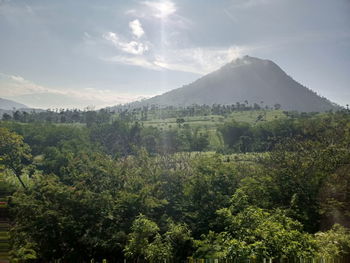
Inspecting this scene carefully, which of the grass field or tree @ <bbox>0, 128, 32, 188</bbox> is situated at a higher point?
the grass field

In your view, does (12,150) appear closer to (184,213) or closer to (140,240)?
(184,213)

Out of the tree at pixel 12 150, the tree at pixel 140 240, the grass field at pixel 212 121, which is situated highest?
the grass field at pixel 212 121

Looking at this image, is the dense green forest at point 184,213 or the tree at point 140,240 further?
the tree at point 140,240

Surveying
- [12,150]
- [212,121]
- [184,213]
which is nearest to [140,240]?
[184,213]

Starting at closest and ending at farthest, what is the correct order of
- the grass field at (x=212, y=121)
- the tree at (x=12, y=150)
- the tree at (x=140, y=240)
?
the tree at (x=140, y=240)
the tree at (x=12, y=150)
the grass field at (x=212, y=121)

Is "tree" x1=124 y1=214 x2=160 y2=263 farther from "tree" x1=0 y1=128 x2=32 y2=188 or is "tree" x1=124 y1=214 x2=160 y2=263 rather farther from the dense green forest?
"tree" x1=0 y1=128 x2=32 y2=188

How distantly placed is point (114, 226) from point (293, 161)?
1664 centimetres

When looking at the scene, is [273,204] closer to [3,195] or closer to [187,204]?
[187,204]

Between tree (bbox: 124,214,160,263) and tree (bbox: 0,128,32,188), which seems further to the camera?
tree (bbox: 0,128,32,188)

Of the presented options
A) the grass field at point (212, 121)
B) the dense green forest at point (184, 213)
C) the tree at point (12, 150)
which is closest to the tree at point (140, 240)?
the dense green forest at point (184, 213)

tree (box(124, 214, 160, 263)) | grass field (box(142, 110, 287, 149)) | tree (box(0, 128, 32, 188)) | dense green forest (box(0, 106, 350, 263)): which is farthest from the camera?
grass field (box(142, 110, 287, 149))

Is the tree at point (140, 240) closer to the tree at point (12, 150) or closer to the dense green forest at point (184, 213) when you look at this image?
the dense green forest at point (184, 213)

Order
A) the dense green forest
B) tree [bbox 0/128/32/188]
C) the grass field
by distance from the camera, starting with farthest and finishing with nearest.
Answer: the grass field, tree [bbox 0/128/32/188], the dense green forest

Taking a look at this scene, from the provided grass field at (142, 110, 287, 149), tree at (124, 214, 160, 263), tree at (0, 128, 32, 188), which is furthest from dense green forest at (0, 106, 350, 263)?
grass field at (142, 110, 287, 149)
